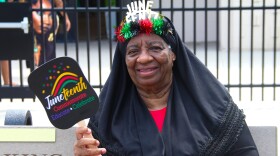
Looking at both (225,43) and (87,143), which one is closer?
(87,143)

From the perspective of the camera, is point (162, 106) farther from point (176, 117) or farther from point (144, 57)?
Result: point (144, 57)

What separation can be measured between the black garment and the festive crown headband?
0.13ft

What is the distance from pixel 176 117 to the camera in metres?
3.23

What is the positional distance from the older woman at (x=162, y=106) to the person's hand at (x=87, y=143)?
0.22 metres

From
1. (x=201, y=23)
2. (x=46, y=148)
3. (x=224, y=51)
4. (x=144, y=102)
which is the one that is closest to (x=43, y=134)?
Result: (x=46, y=148)

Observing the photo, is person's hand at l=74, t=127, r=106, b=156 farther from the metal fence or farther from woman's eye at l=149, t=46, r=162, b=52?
the metal fence

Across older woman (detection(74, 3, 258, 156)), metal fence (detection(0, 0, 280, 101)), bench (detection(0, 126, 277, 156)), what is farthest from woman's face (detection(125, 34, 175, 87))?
metal fence (detection(0, 0, 280, 101))

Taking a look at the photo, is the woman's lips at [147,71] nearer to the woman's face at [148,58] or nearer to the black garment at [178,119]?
the woman's face at [148,58]

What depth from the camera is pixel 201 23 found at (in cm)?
1399

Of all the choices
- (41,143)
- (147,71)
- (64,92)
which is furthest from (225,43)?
(64,92)

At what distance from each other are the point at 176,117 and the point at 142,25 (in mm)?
434

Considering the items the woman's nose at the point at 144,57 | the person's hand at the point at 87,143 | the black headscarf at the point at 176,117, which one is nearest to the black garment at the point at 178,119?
the black headscarf at the point at 176,117

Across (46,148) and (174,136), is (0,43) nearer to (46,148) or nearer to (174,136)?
(46,148)

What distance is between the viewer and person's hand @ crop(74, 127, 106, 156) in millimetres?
2943
